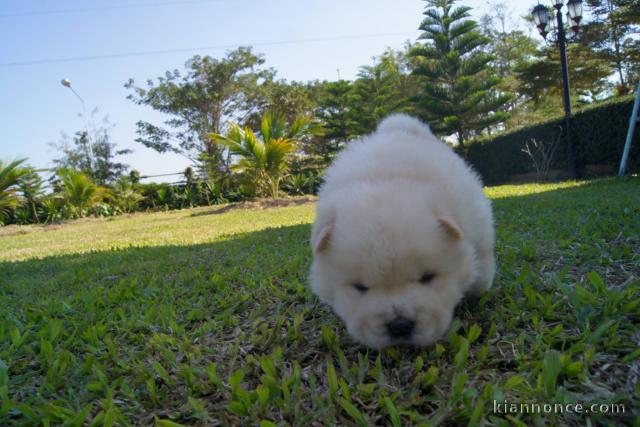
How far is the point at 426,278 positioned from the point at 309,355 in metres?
0.64

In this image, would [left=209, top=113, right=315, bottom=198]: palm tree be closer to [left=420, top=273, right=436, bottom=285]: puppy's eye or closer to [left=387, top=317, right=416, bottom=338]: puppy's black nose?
[left=420, top=273, right=436, bottom=285]: puppy's eye

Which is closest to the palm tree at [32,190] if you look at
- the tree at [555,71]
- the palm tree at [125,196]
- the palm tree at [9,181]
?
the palm tree at [9,181]

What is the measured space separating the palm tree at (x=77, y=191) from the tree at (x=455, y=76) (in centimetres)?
1772

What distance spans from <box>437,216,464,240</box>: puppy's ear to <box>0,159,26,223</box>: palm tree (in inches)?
703

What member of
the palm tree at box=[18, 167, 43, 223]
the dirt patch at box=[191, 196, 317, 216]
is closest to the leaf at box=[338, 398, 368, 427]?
the dirt patch at box=[191, 196, 317, 216]

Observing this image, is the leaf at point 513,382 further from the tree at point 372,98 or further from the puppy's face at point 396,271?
the tree at point 372,98

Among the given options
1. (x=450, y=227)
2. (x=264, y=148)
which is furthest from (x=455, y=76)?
(x=450, y=227)

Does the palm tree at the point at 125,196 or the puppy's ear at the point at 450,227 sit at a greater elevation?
the palm tree at the point at 125,196

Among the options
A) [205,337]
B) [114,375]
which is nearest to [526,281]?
[205,337]

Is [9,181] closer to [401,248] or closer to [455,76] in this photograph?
[401,248]

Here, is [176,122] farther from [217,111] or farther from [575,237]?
[575,237]

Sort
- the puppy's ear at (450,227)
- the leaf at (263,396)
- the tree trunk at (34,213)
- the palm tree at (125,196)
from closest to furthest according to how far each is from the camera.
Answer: the leaf at (263,396) → the puppy's ear at (450,227) → the tree trunk at (34,213) → the palm tree at (125,196)

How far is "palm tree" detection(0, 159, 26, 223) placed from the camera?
1485 cm

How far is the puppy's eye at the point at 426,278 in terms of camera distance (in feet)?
5.31
